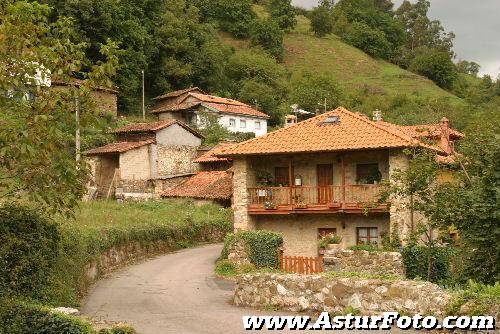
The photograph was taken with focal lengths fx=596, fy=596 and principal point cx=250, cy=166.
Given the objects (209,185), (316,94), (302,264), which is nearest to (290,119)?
(209,185)

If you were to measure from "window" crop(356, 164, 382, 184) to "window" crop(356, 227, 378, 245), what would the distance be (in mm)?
2119

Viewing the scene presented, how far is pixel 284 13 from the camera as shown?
122 metres

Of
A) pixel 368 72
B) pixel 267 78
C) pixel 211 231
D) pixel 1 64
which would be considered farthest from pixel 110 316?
pixel 368 72

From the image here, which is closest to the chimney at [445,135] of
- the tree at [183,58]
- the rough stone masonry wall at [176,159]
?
the rough stone masonry wall at [176,159]

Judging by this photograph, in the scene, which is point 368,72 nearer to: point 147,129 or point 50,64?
point 147,129

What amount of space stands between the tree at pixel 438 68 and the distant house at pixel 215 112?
5467cm

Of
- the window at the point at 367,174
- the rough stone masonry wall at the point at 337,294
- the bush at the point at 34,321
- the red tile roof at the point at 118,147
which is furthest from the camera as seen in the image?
the red tile roof at the point at 118,147

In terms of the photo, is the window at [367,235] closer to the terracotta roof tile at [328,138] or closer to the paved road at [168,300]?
the terracotta roof tile at [328,138]

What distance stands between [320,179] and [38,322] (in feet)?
58.0

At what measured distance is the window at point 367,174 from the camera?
87.0ft

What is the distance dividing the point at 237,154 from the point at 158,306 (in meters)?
13.0

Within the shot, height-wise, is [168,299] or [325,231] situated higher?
[325,231]

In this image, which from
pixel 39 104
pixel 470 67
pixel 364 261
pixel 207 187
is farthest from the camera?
pixel 470 67

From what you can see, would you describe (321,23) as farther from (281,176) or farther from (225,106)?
(281,176)
